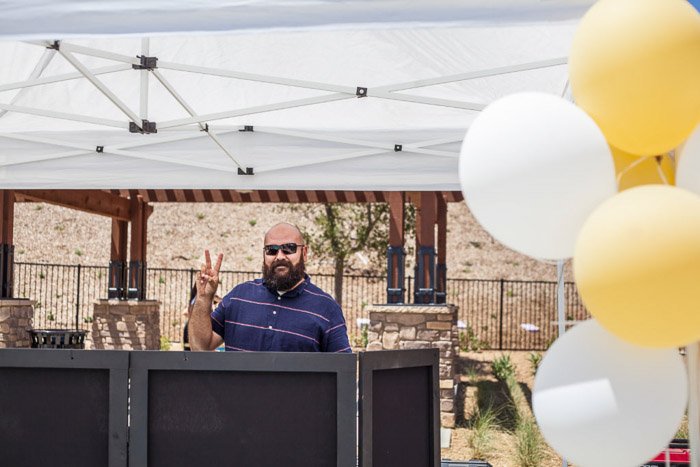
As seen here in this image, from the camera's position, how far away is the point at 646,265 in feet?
7.31

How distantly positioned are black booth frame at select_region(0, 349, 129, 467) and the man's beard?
4.64 feet

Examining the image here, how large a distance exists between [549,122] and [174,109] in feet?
16.0

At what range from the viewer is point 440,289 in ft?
44.2

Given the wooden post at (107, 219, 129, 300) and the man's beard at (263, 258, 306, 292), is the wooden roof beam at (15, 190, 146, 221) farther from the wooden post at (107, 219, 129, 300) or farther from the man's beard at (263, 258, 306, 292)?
the man's beard at (263, 258, 306, 292)

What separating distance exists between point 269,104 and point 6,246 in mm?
8171

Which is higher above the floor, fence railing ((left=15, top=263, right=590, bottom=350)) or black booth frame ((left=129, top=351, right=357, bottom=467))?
→ black booth frame ((left=129, top=351, right=357, bottom=467))

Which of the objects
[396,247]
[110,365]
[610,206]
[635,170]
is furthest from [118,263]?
[610,206]

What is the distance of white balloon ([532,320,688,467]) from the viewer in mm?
2383

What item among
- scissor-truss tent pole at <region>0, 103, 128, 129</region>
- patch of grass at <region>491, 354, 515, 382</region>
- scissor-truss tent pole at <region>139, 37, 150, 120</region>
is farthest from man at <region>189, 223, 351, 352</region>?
patch of grass at <region>491, 354, 515, 382</region>

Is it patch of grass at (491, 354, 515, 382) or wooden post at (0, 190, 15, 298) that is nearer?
wooden post at (0, 190, 15, 298)

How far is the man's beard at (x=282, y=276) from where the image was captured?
4184 millimetres

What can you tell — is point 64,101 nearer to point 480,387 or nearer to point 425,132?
point 425,132

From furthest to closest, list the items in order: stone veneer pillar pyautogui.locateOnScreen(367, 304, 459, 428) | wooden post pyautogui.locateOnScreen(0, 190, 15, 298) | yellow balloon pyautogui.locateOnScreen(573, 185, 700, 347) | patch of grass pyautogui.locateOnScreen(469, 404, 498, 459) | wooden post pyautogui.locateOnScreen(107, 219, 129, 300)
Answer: wooden post pyautogui.locateOnScreen(107, 219, 129, 300)
wooden post pyautogui.locateOnScreen(0, 190, 15, 298)
stone veneer pillar pyautogui.locateOnScreen(367, 304, 459, 428)
patch of grass pyautogui.locateOnScreen(469, 404, 498, 459)
yellow balloon pyautogui.locateOnScreen(573, 185, 700, 347)

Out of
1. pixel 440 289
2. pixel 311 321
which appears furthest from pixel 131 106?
pixel 440 289
